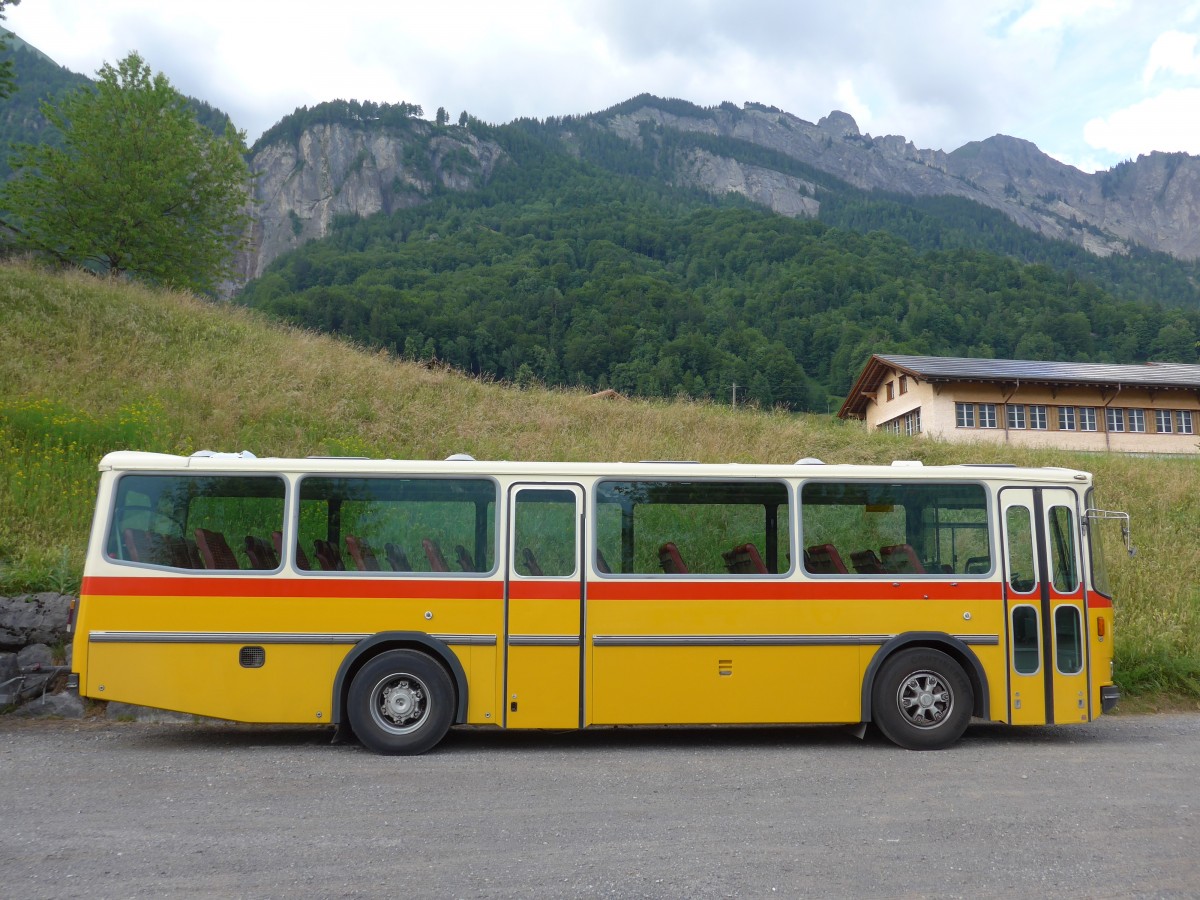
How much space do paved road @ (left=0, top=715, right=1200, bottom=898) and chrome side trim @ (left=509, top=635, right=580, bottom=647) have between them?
3.05 feet

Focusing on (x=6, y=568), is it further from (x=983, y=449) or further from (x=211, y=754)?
(x=983, y=449)

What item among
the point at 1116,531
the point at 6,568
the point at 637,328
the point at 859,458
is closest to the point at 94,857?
the point at 6,568

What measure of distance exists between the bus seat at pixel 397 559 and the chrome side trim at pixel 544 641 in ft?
3.60

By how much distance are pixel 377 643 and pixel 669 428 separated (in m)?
13.9

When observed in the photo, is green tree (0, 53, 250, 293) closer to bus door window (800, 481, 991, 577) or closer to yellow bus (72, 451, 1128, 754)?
yellow bus (72, 451, 1128, 754)

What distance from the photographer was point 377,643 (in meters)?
8.17

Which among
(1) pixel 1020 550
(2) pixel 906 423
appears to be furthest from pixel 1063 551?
(2) pixel 906 423

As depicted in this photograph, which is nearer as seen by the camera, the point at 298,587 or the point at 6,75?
the point at 298,587

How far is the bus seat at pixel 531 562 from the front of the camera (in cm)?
839

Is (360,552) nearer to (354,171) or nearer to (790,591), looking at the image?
(790,591)

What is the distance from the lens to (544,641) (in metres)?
8.26

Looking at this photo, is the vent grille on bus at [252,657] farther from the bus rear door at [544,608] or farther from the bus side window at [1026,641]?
the bus side window at [1026,641]

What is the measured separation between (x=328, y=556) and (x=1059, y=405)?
38842 millimetres

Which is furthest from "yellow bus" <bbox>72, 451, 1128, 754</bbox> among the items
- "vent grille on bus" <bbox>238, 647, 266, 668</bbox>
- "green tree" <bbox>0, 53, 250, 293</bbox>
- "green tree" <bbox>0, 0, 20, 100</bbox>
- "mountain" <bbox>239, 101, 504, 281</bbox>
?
"mountain" <bbox>239, 101, 504, 281</bbox>
